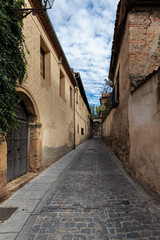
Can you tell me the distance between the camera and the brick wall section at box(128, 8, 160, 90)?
4418 millimetres

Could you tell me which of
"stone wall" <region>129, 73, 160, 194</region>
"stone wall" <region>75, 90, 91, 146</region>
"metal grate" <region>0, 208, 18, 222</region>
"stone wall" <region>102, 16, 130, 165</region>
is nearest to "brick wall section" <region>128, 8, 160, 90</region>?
"stone wall" <region>102, 16, 130, 165</region>

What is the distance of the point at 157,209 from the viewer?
2.44 meters

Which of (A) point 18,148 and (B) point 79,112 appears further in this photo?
(B) point 79,112

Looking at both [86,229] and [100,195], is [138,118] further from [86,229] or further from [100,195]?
[86,229]

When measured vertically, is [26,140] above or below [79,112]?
below

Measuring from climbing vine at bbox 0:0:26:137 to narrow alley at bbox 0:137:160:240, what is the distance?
172 centimetres

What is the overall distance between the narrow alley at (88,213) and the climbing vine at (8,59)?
1.72 meters

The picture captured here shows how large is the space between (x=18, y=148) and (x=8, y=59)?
251cm

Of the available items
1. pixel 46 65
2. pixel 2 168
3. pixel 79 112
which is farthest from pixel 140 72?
pixel 79 112

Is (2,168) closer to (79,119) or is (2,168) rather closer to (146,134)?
(146,134)

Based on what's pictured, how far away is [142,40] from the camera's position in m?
4.46

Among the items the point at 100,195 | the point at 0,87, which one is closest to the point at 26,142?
the point at 0,87

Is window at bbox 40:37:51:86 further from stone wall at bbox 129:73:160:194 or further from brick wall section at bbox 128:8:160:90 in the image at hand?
stone wall at bbox 129:73:160:194

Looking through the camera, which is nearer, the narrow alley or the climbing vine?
the narrow alley
